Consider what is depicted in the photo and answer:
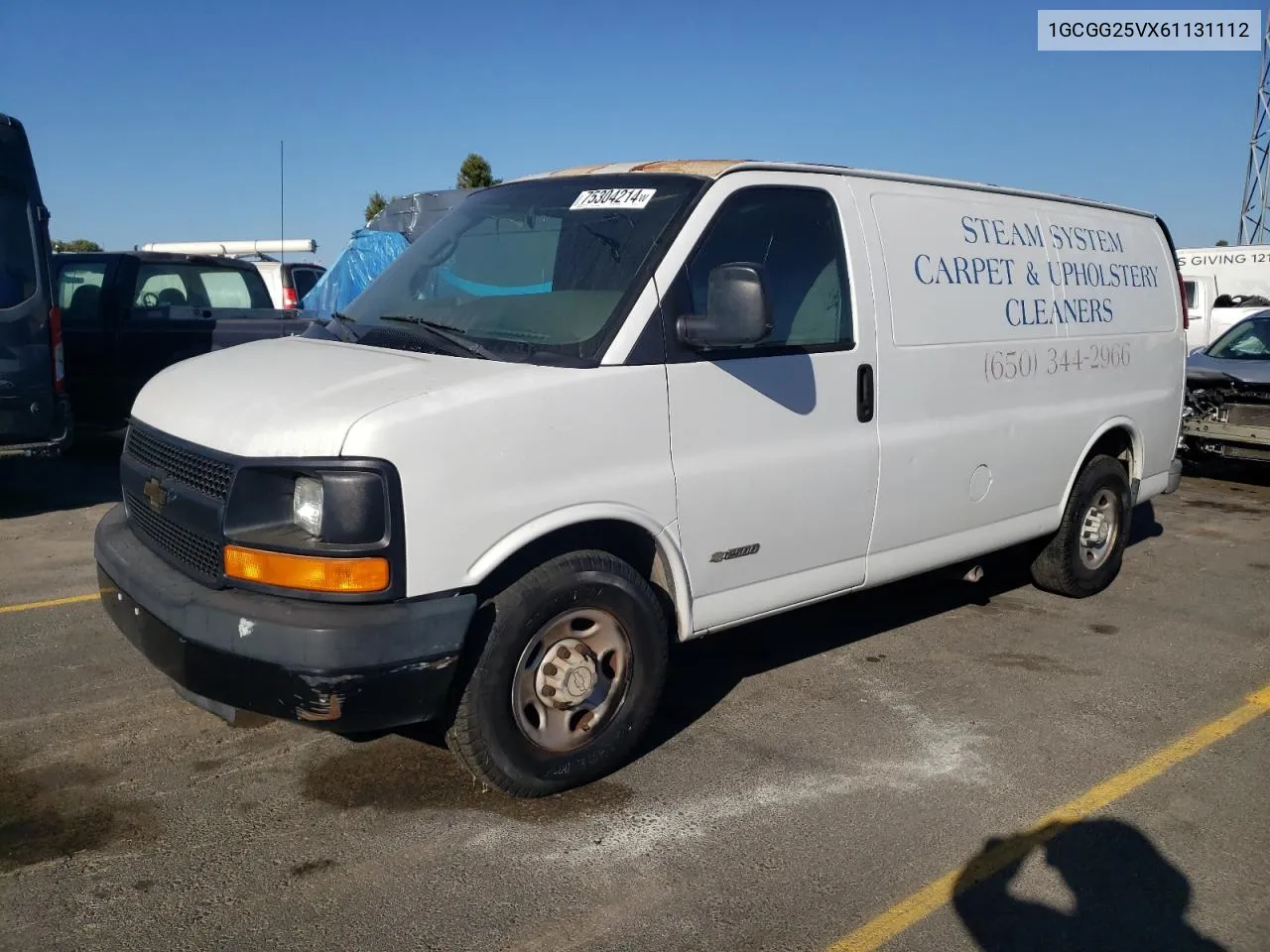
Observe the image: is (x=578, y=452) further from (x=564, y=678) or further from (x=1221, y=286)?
(x=1221, y=286)

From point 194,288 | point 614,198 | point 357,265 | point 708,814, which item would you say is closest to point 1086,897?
point 708,814

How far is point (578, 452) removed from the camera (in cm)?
369

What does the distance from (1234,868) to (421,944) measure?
2467 mm

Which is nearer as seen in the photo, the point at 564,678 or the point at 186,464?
the point at 186,464

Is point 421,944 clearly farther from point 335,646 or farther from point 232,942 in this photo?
point 335,646

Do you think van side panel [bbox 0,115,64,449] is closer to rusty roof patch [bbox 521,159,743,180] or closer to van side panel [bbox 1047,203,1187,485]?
rusty roof patch [bbox 521,159,743,180]

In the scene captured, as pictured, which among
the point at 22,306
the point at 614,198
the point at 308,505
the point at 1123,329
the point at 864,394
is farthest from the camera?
the point at 22,306

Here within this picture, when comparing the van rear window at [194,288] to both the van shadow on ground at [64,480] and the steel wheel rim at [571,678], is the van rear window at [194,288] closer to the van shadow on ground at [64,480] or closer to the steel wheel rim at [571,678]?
the van shadow on ground at [64,480]

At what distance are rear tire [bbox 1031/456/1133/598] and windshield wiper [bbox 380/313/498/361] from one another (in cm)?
361

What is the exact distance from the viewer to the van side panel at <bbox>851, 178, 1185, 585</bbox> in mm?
4812

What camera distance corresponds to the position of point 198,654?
11.2 feet

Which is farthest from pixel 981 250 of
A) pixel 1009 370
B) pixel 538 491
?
pixel 538 491

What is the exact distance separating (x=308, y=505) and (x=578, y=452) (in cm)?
86

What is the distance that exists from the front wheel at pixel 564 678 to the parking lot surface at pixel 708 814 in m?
0.16
